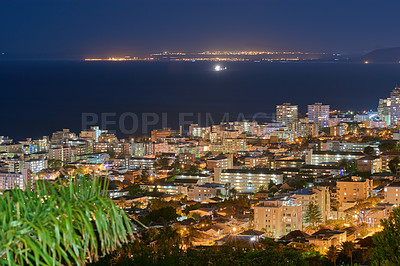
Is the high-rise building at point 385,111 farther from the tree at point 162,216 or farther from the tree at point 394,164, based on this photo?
the tree at point 162,216

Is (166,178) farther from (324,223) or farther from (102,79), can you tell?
(102,79)

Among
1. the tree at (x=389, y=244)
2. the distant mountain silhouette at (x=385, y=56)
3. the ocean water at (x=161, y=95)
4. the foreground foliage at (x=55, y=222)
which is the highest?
the distant mountain silhouette at (x=385, y=56)

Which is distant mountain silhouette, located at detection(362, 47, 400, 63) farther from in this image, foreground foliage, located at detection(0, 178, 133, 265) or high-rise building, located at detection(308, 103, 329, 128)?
foreground foliage, located at detection(0, 178, 133, 265)

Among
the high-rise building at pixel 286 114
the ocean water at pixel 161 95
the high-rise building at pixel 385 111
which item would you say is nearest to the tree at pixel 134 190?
the ocean water at pixel 161 95

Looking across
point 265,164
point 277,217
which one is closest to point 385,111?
point 265,164

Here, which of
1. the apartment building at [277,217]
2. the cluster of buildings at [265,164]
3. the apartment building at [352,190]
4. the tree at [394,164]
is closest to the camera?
the apartment building at [277,217]

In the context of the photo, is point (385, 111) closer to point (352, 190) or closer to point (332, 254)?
point (352, 190)

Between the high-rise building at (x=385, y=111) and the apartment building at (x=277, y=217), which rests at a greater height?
the high-rise building at (x=385, y=111)

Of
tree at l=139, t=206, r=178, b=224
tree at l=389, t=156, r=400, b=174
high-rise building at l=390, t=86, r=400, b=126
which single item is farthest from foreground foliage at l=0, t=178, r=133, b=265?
high-rise building at l=390, t=86, r=400, b=126
